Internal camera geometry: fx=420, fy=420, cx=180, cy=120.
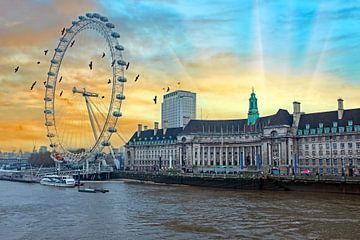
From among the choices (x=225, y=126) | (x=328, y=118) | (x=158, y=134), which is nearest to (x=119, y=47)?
(x=328, y=118)

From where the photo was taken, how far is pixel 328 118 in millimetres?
83000

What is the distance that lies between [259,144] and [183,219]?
65.8m

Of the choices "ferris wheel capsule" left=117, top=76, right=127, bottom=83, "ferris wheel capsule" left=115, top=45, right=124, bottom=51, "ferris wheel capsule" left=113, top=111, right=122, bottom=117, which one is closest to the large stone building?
"ferris wheel capsule" left=113, top=111, right=122, bottom=117

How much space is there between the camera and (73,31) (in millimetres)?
76188

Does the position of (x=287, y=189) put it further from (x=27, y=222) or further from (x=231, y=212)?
(x=27, y=222)

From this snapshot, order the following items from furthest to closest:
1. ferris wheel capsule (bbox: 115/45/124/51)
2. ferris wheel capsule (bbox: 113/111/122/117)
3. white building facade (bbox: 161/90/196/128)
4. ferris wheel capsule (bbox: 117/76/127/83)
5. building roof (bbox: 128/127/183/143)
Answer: white building facade (bbox: 161/90/196/128) < building roof (bbox: 128/127/183/143) < ferris wheel capsule (bbox: 113/111/122/117) < ferris wheel capsule (bbox: 117/76/127/83) < ferris wheel capsule (bbox: 115/45/124/51)

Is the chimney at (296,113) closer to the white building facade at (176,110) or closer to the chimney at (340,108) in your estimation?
the chimney at (340,108)

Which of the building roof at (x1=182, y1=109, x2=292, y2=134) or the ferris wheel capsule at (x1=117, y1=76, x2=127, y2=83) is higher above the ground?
the ferris wheel capsule at (x1=117, y1=76, x2=127, y2=83)

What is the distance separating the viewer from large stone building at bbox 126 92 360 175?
260 feet

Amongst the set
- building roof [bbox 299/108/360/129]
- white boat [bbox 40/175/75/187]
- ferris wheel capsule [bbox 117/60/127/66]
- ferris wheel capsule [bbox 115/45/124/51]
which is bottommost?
white boat [bbox 40/175/75/187]

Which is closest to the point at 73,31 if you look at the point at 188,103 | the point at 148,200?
the point at 148,200

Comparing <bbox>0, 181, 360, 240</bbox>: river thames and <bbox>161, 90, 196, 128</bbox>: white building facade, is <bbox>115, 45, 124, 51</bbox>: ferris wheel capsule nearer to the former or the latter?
<bbox>0, 181, 360, 240</bbox>: river thames

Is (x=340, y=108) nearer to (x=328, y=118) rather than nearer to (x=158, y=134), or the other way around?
(x=328, y=118)

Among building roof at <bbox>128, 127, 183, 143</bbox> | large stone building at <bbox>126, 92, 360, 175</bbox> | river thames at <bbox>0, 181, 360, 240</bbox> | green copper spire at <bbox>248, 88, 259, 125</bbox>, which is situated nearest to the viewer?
river thames at <bbox>0, 181, 360, 240</bbox>
